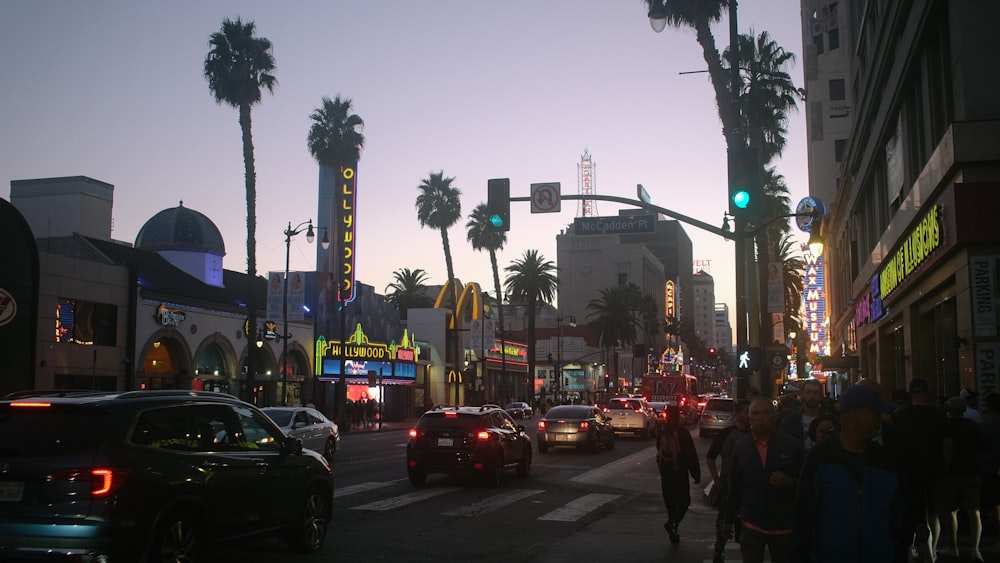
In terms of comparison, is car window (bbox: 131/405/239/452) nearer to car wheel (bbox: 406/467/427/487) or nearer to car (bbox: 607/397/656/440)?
car wheel (bbox: 406/467/427/487)

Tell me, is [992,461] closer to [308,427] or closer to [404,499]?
[404,499]

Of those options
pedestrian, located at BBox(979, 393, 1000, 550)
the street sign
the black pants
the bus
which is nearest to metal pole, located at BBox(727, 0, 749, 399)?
the street sign

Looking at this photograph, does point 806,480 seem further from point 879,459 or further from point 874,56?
point 874,56

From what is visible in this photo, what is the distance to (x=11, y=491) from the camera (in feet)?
24.2

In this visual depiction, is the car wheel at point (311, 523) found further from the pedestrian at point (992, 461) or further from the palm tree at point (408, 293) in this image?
the palm tree at point (408, 293)

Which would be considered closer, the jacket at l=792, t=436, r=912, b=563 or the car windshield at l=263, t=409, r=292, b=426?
the jacket at l=792, t=436, r=912, b=563

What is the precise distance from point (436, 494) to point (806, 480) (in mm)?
12107

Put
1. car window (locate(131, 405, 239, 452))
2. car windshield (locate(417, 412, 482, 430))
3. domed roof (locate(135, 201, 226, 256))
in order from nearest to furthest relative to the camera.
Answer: car window (locate(131, 405, 239, 452))
car windshield (locate(417, 412, 482, 430))
domed roof (locate(135, 201, 226, 256))

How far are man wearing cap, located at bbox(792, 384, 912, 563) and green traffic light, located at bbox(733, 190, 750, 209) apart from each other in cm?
848

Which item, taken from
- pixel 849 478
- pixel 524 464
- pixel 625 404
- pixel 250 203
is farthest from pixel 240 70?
pixel 849 478

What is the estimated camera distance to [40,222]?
4947cm

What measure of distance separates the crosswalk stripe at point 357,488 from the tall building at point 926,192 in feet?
35.4

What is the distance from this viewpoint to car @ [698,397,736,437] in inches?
1415

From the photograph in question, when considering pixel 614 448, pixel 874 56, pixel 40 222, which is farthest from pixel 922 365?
pixel 40 222
